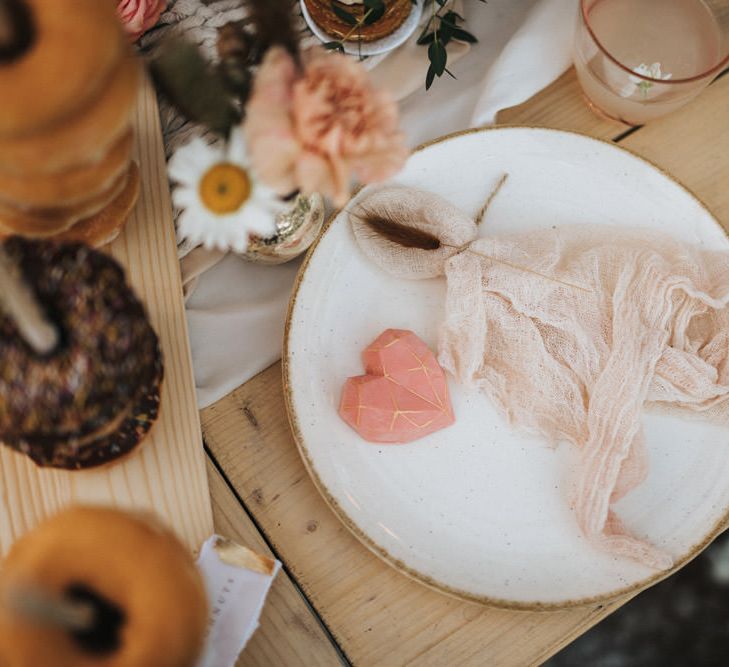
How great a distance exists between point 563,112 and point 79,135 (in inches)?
16.1

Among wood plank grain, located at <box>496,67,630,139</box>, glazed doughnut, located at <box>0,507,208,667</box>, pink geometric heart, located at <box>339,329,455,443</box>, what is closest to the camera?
glazed doughnut, located at <box>0,507,208,667</box>

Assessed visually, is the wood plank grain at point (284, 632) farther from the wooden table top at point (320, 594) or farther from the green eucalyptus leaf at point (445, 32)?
the green eucalyptus leaf at point (445, 32)

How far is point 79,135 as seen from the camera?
10.9 inches

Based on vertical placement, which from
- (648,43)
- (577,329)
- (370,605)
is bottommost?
(370,605)

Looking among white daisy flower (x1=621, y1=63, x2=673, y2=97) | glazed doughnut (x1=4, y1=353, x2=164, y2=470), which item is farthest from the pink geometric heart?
white daisy flower (x1=621, y1=63, x2=673, y2=97)

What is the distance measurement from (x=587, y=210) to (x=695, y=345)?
4.7 inches

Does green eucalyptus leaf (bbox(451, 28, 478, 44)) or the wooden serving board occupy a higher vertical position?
green eucalyptus leaf (bbox(451, 28, 478, 44))

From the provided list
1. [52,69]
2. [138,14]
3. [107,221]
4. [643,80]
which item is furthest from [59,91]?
[643,80]

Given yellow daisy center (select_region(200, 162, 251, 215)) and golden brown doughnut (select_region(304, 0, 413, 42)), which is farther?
golden brown doughnut (select_region(304, 0, 413, 42))

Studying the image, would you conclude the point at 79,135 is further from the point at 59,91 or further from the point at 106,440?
the point at 106,440

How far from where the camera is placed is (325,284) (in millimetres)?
490

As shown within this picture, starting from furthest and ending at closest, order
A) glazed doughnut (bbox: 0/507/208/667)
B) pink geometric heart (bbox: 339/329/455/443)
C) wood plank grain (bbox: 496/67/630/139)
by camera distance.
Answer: wood plank grain (bbox: 496/67/630/139), pink geometric heart (bbox: 339/329/455/443), glazed doughnut (bbox: 0/507/208/667)

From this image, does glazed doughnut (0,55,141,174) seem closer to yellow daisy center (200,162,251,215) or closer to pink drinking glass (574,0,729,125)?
yellow daisy center (200,162,251,215)

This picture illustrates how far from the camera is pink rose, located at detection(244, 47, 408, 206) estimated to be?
0.28 meters
